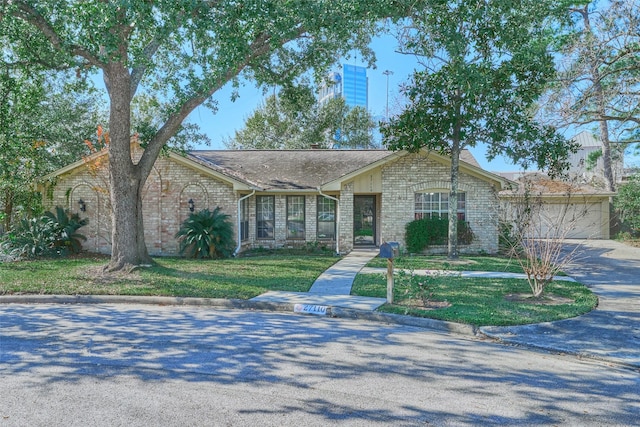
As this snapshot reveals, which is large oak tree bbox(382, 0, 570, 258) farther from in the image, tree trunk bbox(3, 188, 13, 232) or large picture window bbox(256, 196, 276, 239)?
tree trunk bbox(3, 188, 13, 232)

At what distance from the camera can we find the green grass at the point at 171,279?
31.8 ft

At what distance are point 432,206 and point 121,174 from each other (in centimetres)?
1142

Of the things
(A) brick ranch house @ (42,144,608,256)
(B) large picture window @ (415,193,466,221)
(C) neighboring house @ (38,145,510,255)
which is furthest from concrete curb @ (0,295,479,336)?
(B) large picture window @ (415,193,466,221)

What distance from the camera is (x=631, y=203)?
23.8 meters

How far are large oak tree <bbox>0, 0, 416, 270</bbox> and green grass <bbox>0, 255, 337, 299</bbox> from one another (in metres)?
1.09

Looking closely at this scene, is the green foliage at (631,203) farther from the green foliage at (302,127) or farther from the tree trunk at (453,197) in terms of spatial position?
the green foliage at (302,127)

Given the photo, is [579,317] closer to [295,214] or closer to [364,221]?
[295,214]

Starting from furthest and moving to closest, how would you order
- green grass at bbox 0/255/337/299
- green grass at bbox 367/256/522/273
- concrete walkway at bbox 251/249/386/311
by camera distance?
green grass at bbox 367/256/522/273
green grass at bbox 0/255/337/299
concrete walkway at bbox 251/249/386/311

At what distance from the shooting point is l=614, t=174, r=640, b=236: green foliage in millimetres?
23594

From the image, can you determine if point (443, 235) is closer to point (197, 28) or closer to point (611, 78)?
point (611, 78)

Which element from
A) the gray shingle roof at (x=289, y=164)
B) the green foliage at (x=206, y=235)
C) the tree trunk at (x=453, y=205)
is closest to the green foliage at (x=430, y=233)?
the tree trunk at (x=453, y=205)

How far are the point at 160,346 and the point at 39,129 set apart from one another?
1698 centimetres

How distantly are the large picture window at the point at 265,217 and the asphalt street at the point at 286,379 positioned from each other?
472 inches

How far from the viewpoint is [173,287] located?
32.9 ft
